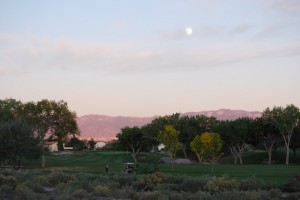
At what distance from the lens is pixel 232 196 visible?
2166 centimetres

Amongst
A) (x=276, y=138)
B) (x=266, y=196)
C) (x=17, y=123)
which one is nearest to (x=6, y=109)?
(x=17, y=123)

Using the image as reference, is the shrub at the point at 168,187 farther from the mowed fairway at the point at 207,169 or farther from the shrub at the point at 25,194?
the shrub at the point at 25,194

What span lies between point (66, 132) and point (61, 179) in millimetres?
60953

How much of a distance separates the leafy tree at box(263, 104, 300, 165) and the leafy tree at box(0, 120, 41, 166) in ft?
167

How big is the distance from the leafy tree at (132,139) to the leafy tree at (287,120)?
27.7 m

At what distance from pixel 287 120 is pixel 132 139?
3177 centimetres

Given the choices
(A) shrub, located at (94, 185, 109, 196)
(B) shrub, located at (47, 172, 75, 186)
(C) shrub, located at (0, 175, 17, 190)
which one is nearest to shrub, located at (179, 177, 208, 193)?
(A) shrub, located at (94, 185, 109, 196)

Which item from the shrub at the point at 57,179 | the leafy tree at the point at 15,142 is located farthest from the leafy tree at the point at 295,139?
the shrub at the point at 57,179

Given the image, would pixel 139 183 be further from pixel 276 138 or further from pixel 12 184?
pixel 276 138

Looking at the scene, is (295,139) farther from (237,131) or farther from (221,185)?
(221,185)

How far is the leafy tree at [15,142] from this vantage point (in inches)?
2672

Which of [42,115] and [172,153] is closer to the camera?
[172,153]

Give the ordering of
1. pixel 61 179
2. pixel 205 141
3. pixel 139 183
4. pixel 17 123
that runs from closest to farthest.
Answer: pixel 139 183 < pixel 61 179 < pixel 205 141 < pixel 17 123

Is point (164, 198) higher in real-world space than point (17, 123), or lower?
lower
